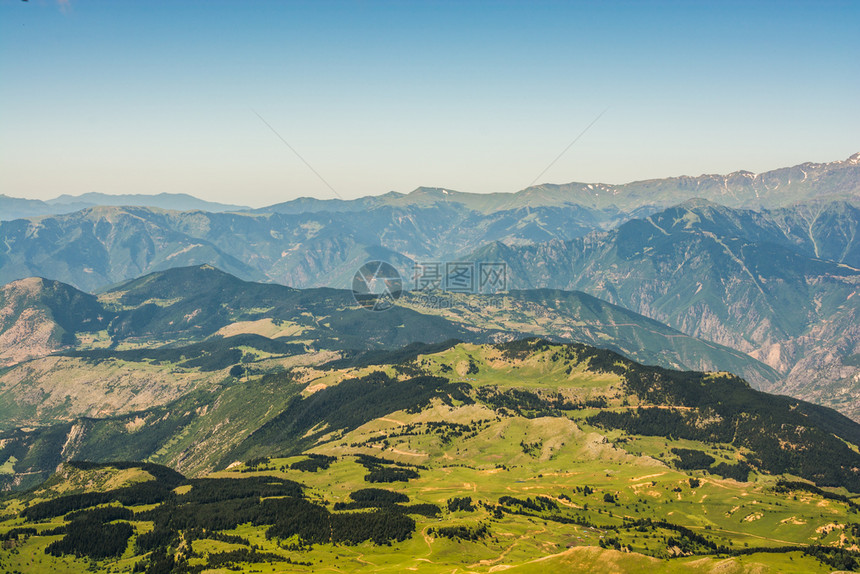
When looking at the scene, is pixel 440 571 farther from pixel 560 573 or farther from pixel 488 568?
pixel 560 573

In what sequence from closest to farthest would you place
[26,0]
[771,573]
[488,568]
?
[26,0], [771,573], [488,568]

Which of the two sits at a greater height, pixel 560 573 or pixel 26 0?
pixel 26 0

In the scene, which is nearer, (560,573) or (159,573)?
(560,573)

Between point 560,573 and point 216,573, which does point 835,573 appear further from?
point 216,573

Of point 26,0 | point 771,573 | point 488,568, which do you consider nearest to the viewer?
point 26,0

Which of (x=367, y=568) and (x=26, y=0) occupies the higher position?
(x=26, y=0)

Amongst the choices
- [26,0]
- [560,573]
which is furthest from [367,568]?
[26,0]

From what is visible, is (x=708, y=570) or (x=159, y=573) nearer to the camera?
(x=708, y=570)

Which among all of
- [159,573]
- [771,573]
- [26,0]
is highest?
[26,0]

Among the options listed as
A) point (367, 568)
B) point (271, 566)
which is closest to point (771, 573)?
point (367, 568)

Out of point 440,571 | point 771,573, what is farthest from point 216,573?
point 771,573
